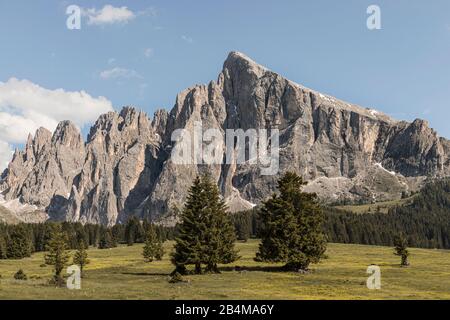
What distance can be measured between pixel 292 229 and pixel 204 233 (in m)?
13.3

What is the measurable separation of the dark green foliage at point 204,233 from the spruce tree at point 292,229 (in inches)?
228

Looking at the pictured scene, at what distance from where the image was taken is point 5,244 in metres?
142

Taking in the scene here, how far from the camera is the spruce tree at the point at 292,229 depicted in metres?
67.5

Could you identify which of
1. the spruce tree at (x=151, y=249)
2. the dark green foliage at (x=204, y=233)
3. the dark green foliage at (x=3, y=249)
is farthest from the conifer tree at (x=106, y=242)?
the dark green foliage at (x=204, y=233)

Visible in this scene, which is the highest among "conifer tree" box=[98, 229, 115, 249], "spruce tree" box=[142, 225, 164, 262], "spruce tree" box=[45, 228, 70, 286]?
"spruce tree" box=[45, 228, 70, 286]

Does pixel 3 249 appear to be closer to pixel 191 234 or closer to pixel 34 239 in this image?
pixel 34 239

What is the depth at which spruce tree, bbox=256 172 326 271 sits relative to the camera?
67.5 metres

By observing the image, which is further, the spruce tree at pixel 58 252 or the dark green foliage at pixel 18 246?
the dark green foliage at pixel 18 246

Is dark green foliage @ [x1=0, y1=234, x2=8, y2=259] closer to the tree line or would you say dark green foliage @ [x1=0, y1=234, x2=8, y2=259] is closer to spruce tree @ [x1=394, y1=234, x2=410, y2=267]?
the tree line

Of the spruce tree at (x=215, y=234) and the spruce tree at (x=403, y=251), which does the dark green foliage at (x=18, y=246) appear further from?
the spruce tree at (x=403, y=251)

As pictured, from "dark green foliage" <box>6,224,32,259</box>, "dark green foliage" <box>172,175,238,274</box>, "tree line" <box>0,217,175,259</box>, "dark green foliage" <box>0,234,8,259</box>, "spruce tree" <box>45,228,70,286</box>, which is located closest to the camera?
"dark green foliage" <box>172,175,238,274</box>

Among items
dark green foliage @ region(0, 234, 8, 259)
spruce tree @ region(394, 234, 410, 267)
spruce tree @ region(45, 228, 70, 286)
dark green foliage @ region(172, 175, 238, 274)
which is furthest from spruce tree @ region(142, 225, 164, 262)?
dark green foliage @ region(0, 234, 8, 259)

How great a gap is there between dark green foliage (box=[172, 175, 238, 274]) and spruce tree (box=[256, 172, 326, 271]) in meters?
5.80
